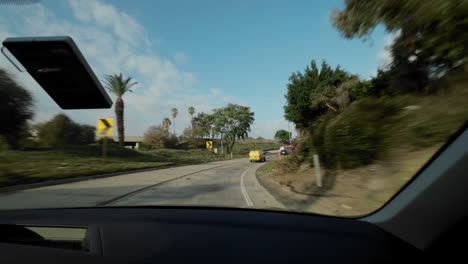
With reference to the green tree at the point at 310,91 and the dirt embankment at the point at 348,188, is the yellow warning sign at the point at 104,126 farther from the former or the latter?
the green tree at the point at 310,91

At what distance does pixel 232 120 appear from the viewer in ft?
208

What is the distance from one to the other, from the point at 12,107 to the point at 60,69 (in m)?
14.2

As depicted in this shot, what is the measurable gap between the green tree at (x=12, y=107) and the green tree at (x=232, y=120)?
154 feet

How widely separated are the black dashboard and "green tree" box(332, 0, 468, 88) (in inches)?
245

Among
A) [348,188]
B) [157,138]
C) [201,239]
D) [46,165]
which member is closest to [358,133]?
[348,188]

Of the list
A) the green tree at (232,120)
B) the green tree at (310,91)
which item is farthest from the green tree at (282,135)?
the green tree at (310,91)

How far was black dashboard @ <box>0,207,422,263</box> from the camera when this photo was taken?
1.40 metres

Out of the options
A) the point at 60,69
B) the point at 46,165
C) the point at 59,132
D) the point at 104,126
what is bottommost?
the point at 46,165

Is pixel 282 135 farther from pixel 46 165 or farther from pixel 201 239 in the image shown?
pixel 201 239

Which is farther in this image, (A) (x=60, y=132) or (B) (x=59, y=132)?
(A) (x=60, y=132)

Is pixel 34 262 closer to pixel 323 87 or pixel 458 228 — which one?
pixel 458 228

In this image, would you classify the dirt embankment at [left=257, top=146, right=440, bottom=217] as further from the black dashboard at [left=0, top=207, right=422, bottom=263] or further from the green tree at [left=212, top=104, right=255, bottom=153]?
the green tree at [left=212, top=104, right=255, bottom=153]

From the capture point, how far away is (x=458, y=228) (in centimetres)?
155

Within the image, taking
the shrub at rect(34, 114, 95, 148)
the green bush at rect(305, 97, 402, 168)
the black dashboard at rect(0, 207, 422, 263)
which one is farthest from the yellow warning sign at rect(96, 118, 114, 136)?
the shrub at rect(34, 114, 95, 148)
